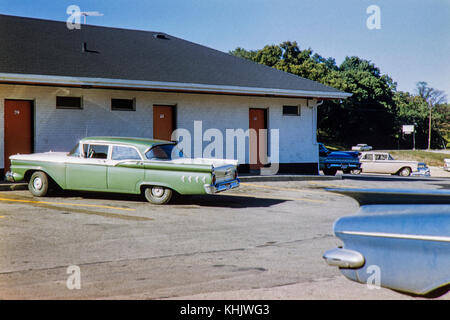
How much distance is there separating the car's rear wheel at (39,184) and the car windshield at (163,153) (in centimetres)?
276

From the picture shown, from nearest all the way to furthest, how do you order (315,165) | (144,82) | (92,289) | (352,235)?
1. (352,235)
2. (92,289)
3. (144,82)
4. (315,165)

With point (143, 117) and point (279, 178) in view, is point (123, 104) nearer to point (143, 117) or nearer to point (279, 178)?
point (143, 117)

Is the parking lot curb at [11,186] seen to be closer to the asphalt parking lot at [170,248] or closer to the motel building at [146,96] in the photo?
the asphalt parking lot at [170,248]

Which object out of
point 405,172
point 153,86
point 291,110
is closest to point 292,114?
point 291,110

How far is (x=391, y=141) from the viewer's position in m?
88.2

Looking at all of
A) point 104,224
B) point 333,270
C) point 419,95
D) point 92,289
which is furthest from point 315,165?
point 419,95

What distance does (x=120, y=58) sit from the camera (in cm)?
1944

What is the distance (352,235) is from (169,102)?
16.1 meters

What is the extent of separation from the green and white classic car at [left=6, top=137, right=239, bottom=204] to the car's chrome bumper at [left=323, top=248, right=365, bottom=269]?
26.2ft

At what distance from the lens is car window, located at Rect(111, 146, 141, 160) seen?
1224 centimetres

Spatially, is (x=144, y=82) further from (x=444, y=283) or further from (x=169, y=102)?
(x=444, y=283)

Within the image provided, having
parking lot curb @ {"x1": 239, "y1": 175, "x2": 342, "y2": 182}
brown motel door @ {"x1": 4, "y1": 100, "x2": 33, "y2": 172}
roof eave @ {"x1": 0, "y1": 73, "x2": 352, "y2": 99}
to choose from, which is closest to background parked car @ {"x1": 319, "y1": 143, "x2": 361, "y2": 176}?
roof eave @ {"x1": 0, "y1": 73, "x2": 352, "y2": 99}

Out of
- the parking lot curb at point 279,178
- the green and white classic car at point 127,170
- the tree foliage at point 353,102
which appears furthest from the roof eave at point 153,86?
the tree foliage at point 353,102

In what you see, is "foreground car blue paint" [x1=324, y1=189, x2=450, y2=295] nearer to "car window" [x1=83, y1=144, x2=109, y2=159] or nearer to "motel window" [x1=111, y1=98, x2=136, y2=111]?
"car window" [x1=83, y1=144, x2=109, y2=159]
